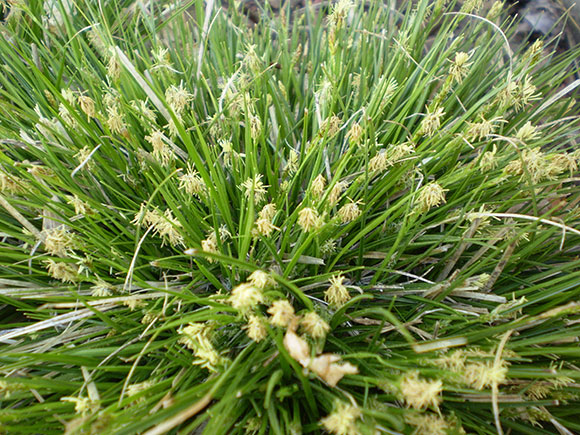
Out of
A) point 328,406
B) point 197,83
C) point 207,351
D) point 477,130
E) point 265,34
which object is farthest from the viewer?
point 265,34

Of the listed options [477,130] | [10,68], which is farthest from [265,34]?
[477,130]

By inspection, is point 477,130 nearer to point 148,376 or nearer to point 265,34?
point 148,376

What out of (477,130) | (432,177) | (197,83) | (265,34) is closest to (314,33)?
(265,34)

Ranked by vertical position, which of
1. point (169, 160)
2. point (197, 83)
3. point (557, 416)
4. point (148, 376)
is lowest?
point (557, 416)

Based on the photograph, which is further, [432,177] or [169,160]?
[432,177]

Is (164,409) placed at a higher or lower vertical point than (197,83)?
lower

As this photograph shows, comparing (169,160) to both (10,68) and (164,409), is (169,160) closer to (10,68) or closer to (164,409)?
(164,409)

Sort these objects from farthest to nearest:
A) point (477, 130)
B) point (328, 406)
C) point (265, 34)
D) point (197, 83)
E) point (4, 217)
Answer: point (265, 34), point (197, 83), point (4, 217), point (477, 130), point (328, 406)
